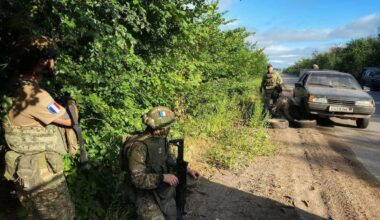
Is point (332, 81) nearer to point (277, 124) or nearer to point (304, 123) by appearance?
point (304, 123)

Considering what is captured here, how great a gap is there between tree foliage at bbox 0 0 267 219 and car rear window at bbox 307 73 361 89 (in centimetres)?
646

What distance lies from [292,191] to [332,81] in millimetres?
7262

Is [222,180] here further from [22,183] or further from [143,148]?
[22,183]

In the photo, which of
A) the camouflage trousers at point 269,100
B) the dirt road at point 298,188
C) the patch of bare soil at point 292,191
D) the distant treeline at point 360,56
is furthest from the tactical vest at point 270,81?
the distant treeline at point 360,56

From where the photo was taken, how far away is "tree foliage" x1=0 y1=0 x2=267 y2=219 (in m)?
3.72

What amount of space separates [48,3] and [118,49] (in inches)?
39.7

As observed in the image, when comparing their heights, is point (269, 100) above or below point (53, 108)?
below

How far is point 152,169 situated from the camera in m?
3.56

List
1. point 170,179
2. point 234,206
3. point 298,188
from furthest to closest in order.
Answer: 1. point 298,188
2. point 234,206
3. point 170,179

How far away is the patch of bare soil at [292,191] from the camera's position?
520 cm

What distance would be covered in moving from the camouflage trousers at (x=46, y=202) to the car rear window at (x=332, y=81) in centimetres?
1029

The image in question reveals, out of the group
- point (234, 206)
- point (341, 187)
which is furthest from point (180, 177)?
point (341, 187)

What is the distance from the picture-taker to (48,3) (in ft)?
12.4

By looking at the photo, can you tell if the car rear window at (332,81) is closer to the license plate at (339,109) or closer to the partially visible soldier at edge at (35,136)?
the license plate at (339,109)
